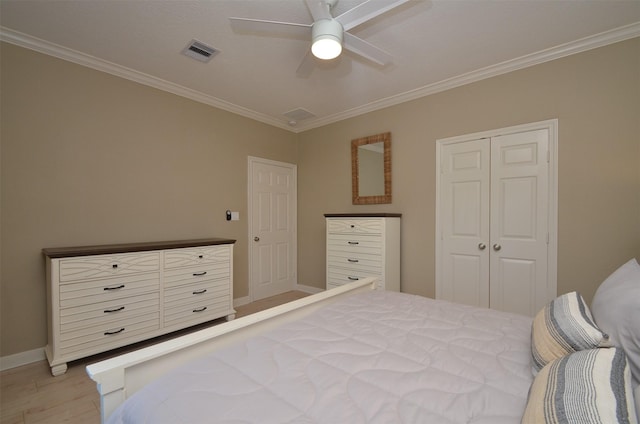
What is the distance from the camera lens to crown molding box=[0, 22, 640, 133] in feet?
7.32

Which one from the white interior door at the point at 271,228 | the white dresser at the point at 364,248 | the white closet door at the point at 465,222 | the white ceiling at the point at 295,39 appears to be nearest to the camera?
Result: the white ceiling at the point at 295,39

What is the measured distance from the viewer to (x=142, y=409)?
86 cm

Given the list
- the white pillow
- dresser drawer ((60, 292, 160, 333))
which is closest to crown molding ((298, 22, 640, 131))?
the white pillow

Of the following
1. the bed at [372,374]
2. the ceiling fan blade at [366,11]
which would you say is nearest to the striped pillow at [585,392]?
the bed at [372,374]

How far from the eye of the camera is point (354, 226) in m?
3.35

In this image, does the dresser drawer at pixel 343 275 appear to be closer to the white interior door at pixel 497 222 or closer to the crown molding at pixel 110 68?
the white interior door at pixel 497 222

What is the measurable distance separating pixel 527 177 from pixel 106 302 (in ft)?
12.7

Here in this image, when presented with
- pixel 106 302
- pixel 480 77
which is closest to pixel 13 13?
pixel 106 302

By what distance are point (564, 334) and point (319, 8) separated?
1.94 meters

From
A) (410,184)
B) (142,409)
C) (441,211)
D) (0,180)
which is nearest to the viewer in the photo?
(142,409)

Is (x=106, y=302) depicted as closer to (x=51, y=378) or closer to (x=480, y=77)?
(x=51, y=378)

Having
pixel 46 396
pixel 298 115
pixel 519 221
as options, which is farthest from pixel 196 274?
pixel 519 221

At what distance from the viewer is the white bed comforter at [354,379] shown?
0.81 m

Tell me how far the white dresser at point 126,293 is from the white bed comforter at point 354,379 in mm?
1765
